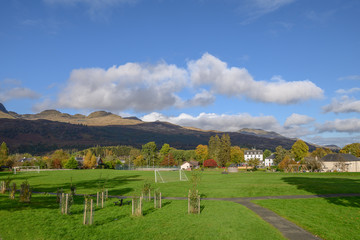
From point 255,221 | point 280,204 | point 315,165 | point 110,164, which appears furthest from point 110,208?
point 110,164

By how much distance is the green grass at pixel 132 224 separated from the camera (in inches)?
569

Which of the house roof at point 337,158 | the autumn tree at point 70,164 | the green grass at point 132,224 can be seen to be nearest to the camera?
the green grass at point 132,224

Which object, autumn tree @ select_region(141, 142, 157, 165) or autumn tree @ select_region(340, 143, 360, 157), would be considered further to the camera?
autumn tree @ select_region(141, 142, 157, 165)

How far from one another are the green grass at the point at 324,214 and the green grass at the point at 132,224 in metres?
2.96

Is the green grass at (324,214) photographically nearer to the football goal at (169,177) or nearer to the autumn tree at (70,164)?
the football goal at (169,177)

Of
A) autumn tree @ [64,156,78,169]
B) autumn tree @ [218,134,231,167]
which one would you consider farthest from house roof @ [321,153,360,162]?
autumn tree @ [64,156,78,169]

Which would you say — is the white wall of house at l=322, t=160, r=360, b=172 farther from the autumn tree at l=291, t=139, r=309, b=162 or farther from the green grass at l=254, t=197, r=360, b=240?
the green grass at l=254, t=197, r=360, b=240

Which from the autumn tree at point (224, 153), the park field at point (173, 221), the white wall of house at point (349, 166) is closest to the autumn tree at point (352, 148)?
the white wall of house at point (349, 166)

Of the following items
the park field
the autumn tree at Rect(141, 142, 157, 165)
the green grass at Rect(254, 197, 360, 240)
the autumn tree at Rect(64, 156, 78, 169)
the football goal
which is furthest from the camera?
the autumn tree at Rect(141, 142, 157, 165)

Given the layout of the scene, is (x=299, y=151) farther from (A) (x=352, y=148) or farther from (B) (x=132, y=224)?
(B) (x=132, y=224)

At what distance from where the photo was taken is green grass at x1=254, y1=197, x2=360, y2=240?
1582cm

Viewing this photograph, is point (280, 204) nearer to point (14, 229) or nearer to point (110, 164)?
point (14, 229)

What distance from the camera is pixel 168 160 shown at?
5369 inches

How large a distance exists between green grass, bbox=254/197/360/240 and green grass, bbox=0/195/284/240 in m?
2.96
